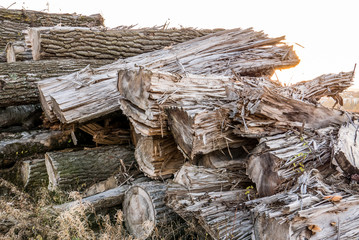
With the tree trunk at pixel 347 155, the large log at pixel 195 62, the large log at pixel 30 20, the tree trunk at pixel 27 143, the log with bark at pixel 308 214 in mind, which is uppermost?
the large log at pixel 30 20

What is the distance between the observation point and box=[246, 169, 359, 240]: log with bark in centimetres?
215

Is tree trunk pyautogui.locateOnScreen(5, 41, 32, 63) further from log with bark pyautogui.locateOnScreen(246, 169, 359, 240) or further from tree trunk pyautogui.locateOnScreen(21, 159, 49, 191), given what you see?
log with bark pyautogui.locateOnScreen(246, 169, 359, 240)

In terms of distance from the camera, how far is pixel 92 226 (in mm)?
3760

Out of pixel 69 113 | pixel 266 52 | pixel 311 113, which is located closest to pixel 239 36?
pixel 266 52

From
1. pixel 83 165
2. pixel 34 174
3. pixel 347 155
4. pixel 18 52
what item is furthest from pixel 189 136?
pixel 18 52

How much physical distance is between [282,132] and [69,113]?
8.82ft

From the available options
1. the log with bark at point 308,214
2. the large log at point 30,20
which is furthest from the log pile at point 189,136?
the large log at point 30,20

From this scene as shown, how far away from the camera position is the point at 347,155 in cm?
279

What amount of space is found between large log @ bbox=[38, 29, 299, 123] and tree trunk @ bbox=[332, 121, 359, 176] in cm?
244

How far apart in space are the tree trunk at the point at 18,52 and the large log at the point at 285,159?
5.03m

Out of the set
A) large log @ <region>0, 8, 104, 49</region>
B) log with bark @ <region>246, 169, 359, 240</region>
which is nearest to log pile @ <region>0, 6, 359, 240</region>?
log with bark @ <region>246, 169, 359, 240</region>

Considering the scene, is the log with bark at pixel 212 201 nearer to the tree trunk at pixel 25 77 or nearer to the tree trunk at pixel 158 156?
the tree trunk at pixel 158 156

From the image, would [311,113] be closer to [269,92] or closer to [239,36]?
[269,92]

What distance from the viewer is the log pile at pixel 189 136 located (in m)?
2.69
